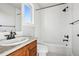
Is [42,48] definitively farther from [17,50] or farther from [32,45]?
[17,50]

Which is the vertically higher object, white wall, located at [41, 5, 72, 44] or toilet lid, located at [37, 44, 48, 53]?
white wall, located at [41, 5, 72, 44]

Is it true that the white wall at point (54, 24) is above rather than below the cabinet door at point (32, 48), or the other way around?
above

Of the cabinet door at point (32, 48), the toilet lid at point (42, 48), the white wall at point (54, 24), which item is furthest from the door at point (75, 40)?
the cabinet door at point (32, 48)

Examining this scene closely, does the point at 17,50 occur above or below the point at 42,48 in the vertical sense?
above

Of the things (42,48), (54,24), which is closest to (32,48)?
(42,48)

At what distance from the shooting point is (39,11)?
4.89 feet

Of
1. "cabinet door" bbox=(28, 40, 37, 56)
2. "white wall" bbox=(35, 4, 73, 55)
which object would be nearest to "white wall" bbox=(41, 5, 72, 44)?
"white wall" bbox=(35, 4, 73, 55)

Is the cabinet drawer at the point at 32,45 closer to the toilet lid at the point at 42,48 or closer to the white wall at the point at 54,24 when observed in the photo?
the toilet lid at the point at 42,48

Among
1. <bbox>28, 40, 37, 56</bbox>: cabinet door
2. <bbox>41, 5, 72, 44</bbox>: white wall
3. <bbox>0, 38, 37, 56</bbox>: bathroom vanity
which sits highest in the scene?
<bbox>41, 5, 72, 44</bbox>: white wall

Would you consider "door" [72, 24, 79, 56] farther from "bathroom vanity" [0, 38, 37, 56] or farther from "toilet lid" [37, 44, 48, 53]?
"bathroom vanity" [0, 38, 37, 56]

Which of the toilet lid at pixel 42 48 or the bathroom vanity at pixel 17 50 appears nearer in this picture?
the bathroom vanity at pixel 17 50

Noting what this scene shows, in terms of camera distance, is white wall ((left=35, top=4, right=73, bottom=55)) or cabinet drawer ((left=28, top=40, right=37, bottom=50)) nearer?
white wall ((left=35, top=4, right=73, bottom=55))

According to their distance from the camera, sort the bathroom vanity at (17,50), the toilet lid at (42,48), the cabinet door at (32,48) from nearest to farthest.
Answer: the bathroom vanity at (17,50) → the cabinet door at (32,48) → the toilet lid at (42,48)

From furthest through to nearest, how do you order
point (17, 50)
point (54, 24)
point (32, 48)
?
1. point (32, 48)
2. point (54, 24)
3. point (17, 50)
